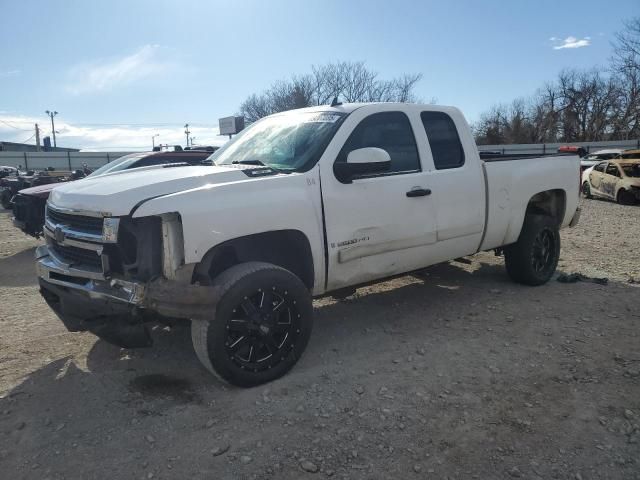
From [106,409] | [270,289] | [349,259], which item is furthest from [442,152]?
[106,409]

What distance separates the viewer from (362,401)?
340 centimetres

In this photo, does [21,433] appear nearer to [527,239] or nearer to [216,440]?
[216,440]

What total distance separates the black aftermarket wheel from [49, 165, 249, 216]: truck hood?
0.66m

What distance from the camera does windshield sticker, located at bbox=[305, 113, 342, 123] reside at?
14.0 ft

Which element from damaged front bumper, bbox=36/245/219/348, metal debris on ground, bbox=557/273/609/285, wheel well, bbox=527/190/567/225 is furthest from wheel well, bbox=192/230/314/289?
metal debris on ground, bbox=557/273/609/285

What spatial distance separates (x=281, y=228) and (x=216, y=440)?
4.77 feet

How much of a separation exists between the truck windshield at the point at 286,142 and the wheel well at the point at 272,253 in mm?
546

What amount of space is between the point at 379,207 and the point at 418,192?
49cm

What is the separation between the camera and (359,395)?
11.4ft

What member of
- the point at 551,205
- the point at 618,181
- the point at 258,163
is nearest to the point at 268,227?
the point at 258,163

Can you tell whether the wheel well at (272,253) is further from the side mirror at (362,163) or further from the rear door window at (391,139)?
the rear door window at (391,139)

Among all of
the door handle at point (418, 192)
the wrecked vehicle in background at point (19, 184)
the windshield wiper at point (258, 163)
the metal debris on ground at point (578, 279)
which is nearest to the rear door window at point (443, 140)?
the door handle at point (418, 192)

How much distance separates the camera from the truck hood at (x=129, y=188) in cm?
324

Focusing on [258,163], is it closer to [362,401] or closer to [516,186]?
[362,401]
